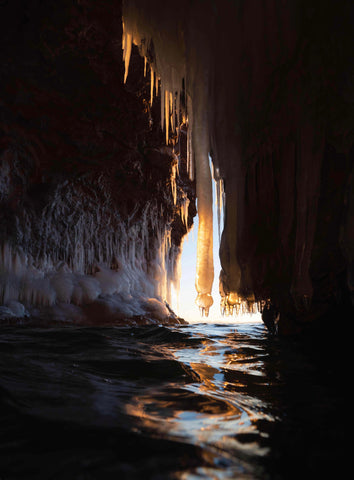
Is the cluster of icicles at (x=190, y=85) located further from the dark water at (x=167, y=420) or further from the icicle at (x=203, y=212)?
the dark water at (x=167, y=420)

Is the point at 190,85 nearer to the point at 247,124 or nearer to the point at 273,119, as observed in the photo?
the point at 247,124

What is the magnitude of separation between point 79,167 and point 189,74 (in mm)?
5419

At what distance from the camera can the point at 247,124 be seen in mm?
3127

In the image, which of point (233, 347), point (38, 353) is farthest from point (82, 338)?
point (233, 347)

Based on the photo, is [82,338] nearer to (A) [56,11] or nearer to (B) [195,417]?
(B) [195,417]

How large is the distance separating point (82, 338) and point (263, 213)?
264cm

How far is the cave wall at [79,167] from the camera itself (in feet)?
17.4

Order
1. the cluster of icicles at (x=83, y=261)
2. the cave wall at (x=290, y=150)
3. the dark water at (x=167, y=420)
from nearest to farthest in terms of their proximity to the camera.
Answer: the dark water at (x=167, y=420)
the cave wall at (x=290, y=150)
the cluster of icicles at (x=83, y=261)

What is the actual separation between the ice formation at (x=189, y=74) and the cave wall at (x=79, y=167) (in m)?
2.33

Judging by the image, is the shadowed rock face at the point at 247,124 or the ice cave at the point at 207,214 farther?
the shadowed rock face at the point at 247,124

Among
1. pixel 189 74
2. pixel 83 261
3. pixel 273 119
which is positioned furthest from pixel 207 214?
pixel 83 261

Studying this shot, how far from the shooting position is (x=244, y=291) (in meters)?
3.93

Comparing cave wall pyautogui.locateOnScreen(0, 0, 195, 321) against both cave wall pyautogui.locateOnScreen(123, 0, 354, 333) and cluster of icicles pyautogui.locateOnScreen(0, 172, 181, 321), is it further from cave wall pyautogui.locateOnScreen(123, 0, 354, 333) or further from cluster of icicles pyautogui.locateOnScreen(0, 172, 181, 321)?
cave wall pyautogui.locateOnScreen(123, 0, 354, 333)

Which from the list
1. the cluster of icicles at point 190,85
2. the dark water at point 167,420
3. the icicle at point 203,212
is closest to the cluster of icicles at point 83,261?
the cluster of icicles at point 190,85
